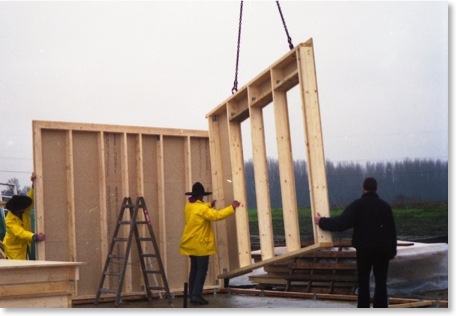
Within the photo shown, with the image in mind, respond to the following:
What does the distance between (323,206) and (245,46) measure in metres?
2.44

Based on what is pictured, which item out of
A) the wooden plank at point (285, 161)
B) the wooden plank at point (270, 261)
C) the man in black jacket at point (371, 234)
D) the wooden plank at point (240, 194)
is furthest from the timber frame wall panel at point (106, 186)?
the man in black jacket at point (371, 234)

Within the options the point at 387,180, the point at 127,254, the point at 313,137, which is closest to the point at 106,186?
the point at 127,254

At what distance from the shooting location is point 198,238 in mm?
10922

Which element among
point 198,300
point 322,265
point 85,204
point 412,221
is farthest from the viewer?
point 322,265

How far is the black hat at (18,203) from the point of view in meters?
10.7

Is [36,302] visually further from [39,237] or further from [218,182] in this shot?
[218,182]

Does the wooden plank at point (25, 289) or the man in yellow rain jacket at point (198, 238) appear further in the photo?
the man in yellow rain jacket at point (198, 238)

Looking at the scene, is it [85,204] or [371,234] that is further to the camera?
[85,204]

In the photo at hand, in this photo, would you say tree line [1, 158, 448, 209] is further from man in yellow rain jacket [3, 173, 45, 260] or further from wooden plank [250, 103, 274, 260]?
man in yellow rain jacket [3, 173, 45, 260]

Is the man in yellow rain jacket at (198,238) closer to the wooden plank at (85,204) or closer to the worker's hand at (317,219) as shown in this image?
the wooden plank at (85,204)

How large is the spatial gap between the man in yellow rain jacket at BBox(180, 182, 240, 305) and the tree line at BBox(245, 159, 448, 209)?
100cm

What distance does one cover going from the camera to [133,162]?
11.8 meters

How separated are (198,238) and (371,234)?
268 centimetres

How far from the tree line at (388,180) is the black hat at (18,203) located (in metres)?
3.10
